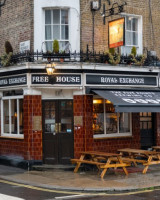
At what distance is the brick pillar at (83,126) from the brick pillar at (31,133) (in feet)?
4.49

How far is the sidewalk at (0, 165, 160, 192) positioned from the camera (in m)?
12.2

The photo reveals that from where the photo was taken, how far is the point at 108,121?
16.8 metres

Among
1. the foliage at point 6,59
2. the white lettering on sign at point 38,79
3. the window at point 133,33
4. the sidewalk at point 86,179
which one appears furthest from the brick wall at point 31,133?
the window at point 133,33

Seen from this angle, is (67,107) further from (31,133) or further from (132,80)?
(132,80)

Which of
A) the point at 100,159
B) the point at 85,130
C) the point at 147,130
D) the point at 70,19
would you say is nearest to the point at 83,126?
the point at 85,130

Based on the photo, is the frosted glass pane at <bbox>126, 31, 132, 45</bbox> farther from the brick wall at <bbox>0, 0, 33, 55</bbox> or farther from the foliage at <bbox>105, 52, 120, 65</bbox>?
the brick wall at <bbox>0, 0, 33, 55</bbox>

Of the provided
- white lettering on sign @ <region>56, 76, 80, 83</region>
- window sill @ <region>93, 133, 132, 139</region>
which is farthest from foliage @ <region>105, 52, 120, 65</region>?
window sill @ <region>93, 133, 132, 139</region>

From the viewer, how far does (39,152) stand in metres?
15.7

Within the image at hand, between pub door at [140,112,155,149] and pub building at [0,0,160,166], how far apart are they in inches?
17.5

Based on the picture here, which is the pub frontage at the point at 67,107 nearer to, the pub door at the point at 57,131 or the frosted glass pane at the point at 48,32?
the pub door at the point at 57,131

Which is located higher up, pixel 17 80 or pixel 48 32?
pixel 48 32

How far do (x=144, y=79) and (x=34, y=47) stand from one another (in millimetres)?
4720

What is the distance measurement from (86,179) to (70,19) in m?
6.18

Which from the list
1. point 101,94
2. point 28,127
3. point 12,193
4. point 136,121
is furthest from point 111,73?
point 12,193
